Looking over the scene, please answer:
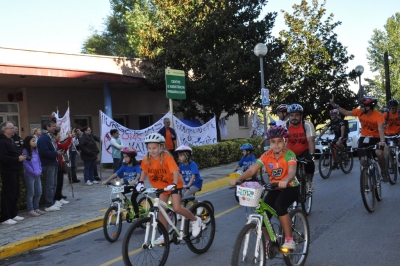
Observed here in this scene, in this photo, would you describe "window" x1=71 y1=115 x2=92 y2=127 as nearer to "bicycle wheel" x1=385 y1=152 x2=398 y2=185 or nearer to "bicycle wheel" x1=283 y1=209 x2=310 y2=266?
"bicycle wheel" x1=385 y1=152 x2=398 y2=185

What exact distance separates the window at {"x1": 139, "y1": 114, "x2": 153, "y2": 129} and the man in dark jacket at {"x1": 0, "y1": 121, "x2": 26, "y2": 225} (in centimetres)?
1600

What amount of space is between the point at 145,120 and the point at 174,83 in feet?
37.9

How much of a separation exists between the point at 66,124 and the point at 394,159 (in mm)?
8807

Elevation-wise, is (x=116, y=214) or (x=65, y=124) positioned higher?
(x=65, y=124)

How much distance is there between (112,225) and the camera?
7730 millimetres

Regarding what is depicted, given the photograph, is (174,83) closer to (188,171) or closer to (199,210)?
(188,171)

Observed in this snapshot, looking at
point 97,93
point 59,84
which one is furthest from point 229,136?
point 59,84

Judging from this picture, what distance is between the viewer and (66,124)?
14055 mm

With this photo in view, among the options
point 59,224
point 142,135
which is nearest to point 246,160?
point 59,224

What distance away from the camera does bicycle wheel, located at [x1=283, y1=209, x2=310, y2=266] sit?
219 inches

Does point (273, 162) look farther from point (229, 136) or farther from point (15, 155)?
point (229, 136)

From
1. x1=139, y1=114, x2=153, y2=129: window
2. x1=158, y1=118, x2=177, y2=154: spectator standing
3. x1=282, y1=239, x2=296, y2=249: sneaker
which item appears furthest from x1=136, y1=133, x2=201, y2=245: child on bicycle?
x1=139, y1=114, x2=153, y2=129: window

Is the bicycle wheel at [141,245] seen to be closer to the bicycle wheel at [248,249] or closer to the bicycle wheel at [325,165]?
the bicycle wheel at [248,249]

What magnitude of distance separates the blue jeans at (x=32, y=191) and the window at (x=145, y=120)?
1519 centimetres
